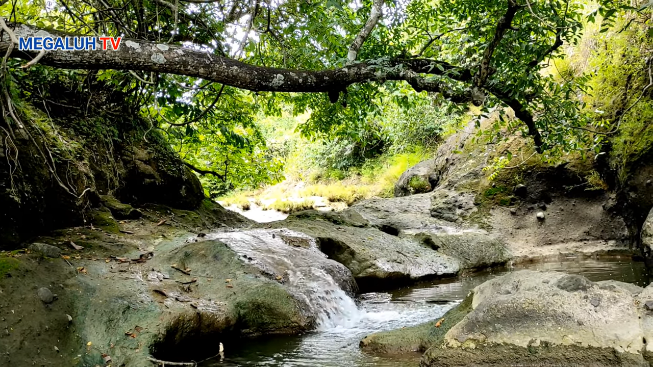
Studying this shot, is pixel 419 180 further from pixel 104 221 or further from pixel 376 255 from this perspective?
pixel 104 221

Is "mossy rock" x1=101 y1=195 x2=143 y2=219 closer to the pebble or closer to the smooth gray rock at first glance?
the smooth gray rock

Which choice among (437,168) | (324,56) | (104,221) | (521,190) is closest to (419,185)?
(437,168)

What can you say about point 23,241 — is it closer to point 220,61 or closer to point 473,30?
point 220,61

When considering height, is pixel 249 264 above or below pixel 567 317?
above

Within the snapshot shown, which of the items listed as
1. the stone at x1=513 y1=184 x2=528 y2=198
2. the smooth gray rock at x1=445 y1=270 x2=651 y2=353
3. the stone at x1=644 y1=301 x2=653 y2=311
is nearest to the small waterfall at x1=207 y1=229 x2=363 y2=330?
the smooth gray rock at x1=445 y1=270 x2=651 y2=353

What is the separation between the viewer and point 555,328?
3092 mm

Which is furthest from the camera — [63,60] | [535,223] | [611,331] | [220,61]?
[535,223]

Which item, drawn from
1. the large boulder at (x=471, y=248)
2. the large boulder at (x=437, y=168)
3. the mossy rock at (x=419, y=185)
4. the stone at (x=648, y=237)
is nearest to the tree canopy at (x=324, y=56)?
the stone at (x=648, y=237)

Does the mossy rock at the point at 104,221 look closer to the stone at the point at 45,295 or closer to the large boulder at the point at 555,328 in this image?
the stone at the point at 45,295

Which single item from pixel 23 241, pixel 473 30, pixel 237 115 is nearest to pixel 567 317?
pixel 473 30

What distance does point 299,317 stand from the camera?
14.8 feet

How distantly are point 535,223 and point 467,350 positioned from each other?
250 inches

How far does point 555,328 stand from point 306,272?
299cm

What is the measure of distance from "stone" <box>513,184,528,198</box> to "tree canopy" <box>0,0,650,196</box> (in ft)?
12.8
